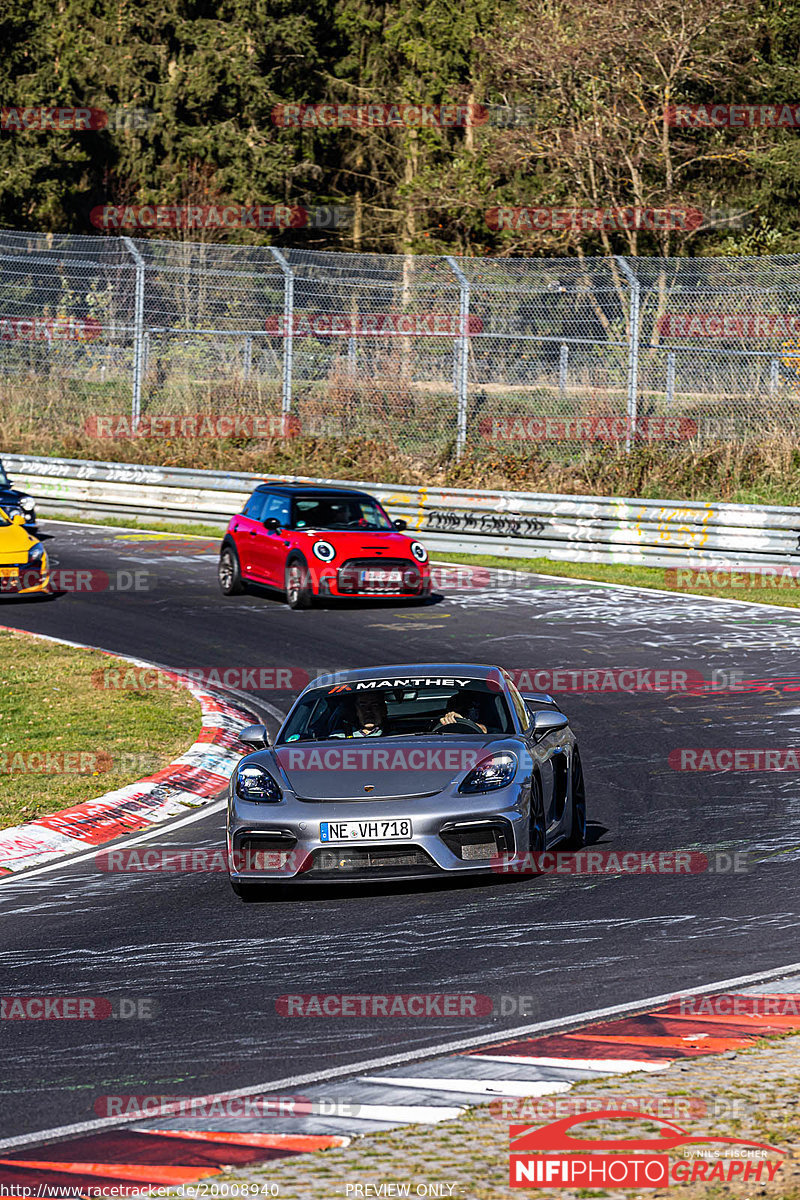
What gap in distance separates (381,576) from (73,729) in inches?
288

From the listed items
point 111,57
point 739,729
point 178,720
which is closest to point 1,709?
point 178,720

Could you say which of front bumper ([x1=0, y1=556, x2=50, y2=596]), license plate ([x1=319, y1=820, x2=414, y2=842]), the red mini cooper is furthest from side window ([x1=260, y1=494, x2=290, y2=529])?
license plate ([x1=319, y1=820, x2=414, y2=842])

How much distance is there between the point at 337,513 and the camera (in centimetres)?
2155

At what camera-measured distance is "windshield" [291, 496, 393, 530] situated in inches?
838

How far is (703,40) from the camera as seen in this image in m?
36.4

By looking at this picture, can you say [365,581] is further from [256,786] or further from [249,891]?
[249,891]

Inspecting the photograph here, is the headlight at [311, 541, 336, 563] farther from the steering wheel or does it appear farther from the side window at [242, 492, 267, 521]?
the steering wheel

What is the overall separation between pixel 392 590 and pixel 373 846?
1219 cm

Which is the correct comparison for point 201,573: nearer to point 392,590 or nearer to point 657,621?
point 392,590

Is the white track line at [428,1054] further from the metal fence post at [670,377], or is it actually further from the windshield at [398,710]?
the metal fence post at [670,377]

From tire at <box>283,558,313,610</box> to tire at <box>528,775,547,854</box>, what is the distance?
38.0 feet

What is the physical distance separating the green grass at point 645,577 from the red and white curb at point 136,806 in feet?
28.8

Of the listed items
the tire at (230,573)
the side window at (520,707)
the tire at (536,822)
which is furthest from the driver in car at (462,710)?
the tire at (230,573)

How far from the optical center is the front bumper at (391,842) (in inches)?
331
